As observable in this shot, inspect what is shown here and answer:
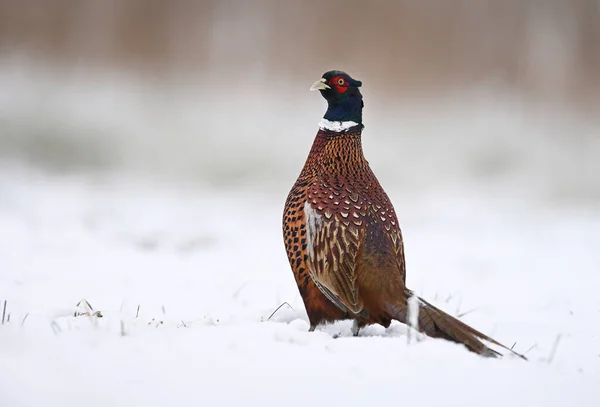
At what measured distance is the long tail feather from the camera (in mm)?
3525

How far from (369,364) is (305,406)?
1.42 feet

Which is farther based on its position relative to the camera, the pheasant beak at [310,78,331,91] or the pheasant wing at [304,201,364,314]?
the pheasant beak at [310,78,331,91]

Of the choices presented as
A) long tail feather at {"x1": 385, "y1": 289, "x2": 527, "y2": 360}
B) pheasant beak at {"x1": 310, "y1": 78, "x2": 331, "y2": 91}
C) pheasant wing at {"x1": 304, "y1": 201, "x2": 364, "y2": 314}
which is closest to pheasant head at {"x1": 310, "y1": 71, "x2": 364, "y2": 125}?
pheasant beak at {"x1": 310, "y1": 78, "x2": 331, "y2": 91}

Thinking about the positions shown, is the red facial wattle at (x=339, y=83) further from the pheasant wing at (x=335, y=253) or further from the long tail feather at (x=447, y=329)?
the long tail feather at (x=447, y=329)

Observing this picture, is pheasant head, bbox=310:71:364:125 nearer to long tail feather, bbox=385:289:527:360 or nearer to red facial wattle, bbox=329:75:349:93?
red facial wattle, bbox=329:75:349:93

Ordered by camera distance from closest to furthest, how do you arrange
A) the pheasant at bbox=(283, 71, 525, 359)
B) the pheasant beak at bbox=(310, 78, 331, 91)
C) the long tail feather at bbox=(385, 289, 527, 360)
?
1. the long tail feather at bbox=(385, 289, 527, 360)
2. the pheasant at bbox=(283, 71, 525, 359)
3. the pheasant beak at bbox=(310, 78, 331, 91)

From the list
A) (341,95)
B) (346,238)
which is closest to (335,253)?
(346,238)

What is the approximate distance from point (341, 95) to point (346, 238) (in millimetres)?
Result: 941

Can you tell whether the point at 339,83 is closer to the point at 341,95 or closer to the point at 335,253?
the point at 341,95

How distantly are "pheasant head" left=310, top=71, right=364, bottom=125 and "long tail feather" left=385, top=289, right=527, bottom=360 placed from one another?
4.23 ft

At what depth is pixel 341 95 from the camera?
436 cm

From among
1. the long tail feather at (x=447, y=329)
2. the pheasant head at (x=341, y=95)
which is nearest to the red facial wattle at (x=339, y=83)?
the pheasant head at (x=341, y=95)

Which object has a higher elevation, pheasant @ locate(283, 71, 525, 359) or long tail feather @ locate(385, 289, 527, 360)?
pheasant @ locate(283, 71, 525, 359)

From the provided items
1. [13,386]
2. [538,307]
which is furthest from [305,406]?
[538,307]
